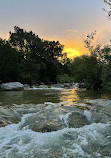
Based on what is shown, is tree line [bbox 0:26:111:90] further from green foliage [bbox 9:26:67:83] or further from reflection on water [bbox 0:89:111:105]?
reflection on water [bbox 0:89:111:105]

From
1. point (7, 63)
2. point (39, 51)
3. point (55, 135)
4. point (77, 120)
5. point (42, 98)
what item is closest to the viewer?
point (55, 135)

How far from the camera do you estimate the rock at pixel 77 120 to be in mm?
6138

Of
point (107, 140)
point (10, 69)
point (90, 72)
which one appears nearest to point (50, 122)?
point (107, 140)

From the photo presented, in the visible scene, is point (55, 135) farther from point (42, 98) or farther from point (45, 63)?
point (45, 63)

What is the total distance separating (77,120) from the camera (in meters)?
6.52

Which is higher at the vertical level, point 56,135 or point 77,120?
point 77,120

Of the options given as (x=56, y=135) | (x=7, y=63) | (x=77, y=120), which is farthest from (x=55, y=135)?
(x=7, y=63)

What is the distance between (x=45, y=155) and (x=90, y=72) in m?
22.2

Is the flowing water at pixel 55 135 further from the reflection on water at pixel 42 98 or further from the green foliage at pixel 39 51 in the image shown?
the green foliage at pixel 39 51

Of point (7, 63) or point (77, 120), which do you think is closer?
point (77, 120)

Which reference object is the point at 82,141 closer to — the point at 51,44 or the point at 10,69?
the point at 10,69

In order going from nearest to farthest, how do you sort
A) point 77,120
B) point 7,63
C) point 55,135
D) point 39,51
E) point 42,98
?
point 55,135, point 77,120, point 42,98, point 7,63, point 39,51

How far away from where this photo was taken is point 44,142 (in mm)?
4707

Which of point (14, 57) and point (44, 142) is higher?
point (14, 57)
